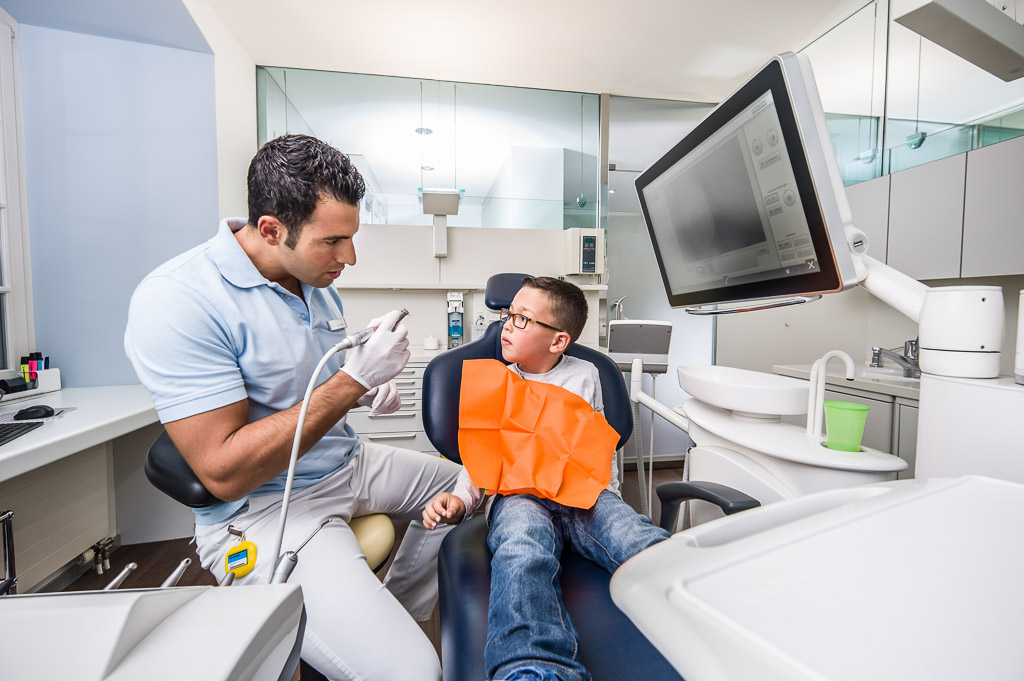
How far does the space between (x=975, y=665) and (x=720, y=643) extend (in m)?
0.17

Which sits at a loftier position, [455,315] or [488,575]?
[455,315]

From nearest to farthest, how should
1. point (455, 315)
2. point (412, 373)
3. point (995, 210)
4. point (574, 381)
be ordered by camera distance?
point (574, 381), point (995, 210), point (412, 373), point (455, 315)

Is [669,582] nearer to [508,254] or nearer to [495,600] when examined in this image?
[495,600]

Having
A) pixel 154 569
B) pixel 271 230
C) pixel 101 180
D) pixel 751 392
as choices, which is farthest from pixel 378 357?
pixel 101 180

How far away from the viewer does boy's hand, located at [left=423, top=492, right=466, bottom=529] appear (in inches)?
41.1

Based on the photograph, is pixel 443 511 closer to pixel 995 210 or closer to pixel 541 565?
pixel 541 565

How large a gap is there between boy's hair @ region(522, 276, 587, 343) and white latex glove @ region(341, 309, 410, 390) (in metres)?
0.55

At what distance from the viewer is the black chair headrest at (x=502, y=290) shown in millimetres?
1552

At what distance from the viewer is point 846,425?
995 mm

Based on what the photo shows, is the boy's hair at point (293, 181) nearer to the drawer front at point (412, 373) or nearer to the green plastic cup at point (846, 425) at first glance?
the green plastic cup at point (846, 425)

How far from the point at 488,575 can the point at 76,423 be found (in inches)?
63.3

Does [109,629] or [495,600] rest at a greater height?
[109,629]

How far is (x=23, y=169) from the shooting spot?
2.04 m

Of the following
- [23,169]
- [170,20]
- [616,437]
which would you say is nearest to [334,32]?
[170,20]
